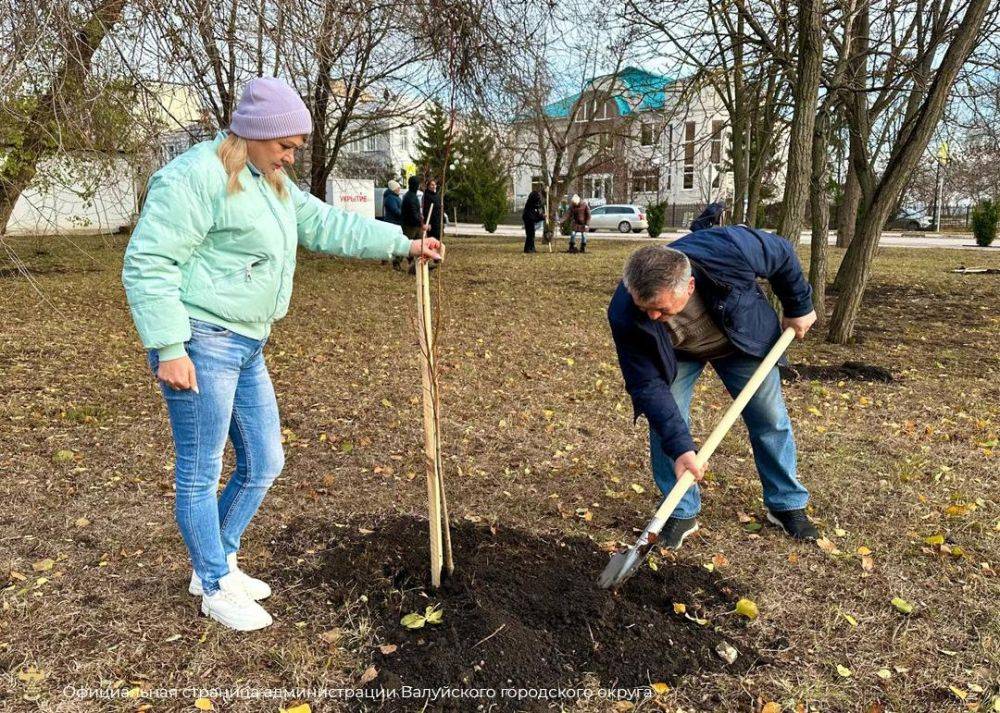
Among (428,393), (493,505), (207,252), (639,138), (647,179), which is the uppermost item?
(639,138)

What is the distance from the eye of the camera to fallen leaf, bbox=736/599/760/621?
2.81 meters

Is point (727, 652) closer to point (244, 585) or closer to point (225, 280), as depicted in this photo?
point (244, 585)

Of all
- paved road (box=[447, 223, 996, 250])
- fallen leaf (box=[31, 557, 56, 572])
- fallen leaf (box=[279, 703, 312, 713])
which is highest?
paved road (box=[447, 223, 996, 250])

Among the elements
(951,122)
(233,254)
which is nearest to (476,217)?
(951,122)

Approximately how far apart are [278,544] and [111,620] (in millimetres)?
736

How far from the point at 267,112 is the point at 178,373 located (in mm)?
777

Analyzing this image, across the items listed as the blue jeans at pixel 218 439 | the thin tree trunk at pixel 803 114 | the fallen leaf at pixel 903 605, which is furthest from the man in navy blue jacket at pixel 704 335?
the thin tree trunk at pixel 803 114

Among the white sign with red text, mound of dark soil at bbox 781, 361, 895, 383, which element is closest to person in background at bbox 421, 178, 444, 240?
mound of dark soil at bbox 781, 361, 895, 383

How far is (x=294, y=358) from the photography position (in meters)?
6.91

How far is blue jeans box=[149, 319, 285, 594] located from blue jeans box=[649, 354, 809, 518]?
162cm

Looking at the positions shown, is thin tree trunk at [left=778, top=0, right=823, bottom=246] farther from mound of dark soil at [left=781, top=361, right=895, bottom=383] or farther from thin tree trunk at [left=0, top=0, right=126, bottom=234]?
thin tree trunk at [left=0, top=0, right=126, bottom=234]

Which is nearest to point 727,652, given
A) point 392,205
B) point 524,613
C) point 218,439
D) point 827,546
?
point 524,613

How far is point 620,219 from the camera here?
108 feet

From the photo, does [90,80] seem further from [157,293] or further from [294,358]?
[294,358]
